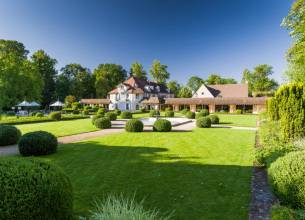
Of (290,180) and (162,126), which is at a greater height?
(290,180)

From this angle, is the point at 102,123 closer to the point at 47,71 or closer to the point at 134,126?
the point at 134,126

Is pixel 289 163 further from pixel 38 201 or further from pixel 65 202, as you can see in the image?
pixel 38 201

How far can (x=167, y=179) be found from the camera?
546 centimetres

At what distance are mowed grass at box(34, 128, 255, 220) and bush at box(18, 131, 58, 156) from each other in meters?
0.55

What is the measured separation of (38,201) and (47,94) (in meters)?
60.1

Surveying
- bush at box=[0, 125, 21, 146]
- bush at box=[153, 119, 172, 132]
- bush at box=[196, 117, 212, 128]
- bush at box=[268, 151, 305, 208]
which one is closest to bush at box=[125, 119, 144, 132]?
bush at box=[153, 119, 172, 132]

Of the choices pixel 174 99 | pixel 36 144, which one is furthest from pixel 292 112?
pixel 174 99

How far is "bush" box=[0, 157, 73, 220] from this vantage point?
223cm

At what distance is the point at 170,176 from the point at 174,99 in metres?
38.9

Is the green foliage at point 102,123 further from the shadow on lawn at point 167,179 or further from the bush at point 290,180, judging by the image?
the bush at point 290,180

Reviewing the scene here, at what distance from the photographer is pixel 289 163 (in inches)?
154

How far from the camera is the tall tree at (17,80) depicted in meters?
32.8

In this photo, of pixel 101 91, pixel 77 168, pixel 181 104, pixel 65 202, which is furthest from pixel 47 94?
pixel 65 202

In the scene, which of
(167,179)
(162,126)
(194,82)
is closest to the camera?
(167,179)
